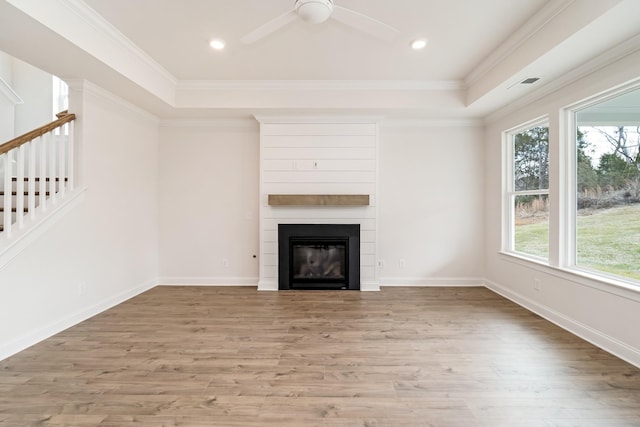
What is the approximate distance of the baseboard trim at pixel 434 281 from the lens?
14.5 feet

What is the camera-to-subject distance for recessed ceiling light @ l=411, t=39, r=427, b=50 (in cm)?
284

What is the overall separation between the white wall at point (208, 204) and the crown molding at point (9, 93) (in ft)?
6.39

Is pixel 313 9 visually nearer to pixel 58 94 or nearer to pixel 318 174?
pixel 318 174

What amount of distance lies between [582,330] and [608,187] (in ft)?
4.36

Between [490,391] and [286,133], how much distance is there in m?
3.66

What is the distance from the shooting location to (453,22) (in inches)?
101

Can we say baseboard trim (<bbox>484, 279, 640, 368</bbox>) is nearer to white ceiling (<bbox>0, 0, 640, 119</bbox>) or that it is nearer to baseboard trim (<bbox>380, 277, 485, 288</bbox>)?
baseboard trim (<bbox>380, 277, 485, 288</bbox>)

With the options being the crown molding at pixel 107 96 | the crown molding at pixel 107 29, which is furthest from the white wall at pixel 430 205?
the crown molding at pixel 107 96

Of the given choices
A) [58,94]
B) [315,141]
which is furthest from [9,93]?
[315,141]

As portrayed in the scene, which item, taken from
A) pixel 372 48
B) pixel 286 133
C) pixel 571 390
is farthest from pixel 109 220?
pixel 571 390

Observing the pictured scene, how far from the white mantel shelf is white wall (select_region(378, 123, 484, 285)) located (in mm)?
513

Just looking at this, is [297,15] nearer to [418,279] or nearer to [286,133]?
[286,133]

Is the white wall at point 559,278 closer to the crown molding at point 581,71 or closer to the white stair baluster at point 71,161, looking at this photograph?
the crown molding at point 581,71

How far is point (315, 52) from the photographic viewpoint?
10.1 feet
